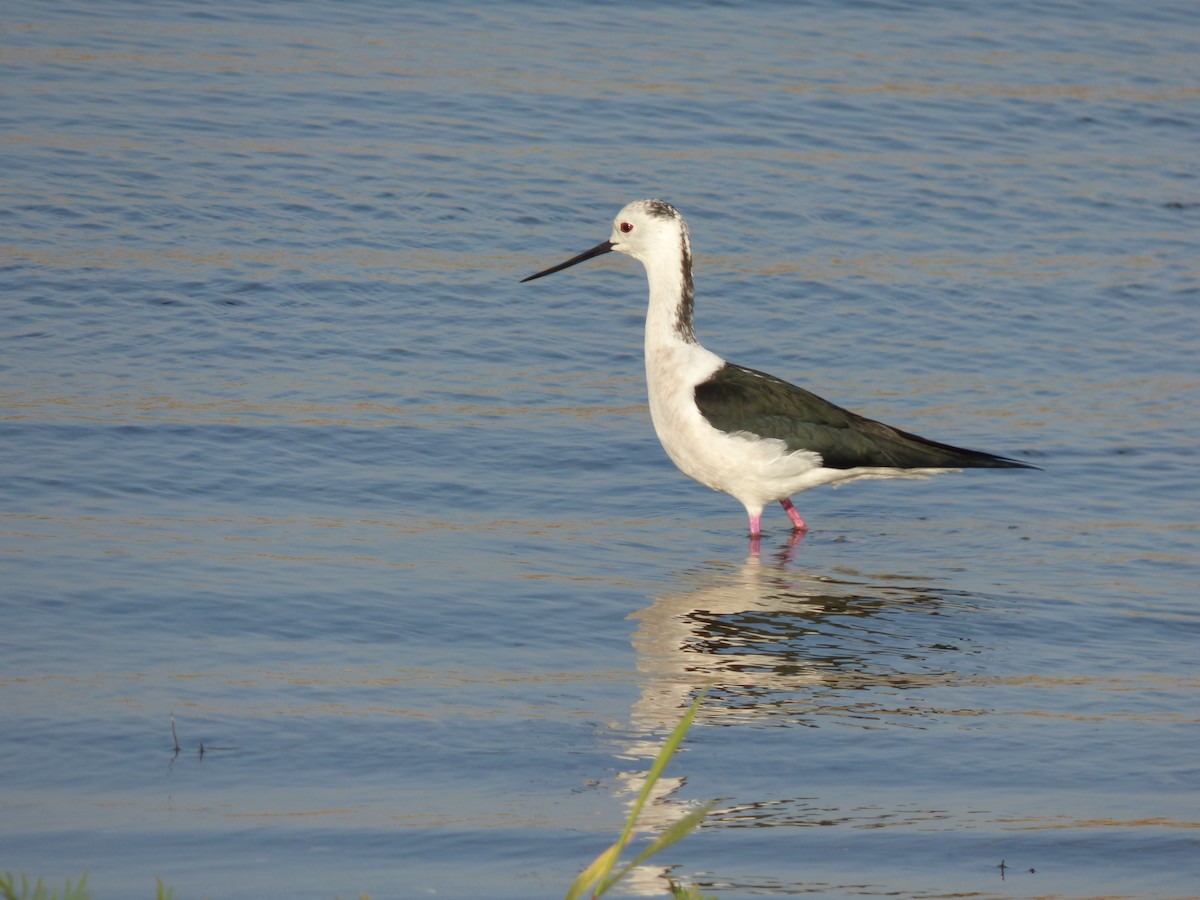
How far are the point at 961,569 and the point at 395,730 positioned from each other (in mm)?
3732

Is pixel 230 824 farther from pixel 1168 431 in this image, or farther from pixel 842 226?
pixel 842 226

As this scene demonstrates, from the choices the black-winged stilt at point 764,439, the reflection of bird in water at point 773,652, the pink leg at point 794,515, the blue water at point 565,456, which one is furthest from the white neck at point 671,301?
the reflection of bird in water at point 773,652

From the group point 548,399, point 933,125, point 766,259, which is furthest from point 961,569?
point 933,125

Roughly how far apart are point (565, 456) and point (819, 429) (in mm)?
1679

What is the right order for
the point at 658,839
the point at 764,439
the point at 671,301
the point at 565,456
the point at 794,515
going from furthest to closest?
1. the point at 565,456
2. the point at 671,301
3. the point at 794,515
4. the point at 764,439
5. the point at 658,839

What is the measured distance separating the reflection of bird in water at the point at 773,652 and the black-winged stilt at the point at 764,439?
0.55m

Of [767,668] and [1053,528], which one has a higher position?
[1053,528]

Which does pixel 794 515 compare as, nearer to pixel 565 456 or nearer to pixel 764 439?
pixel 764 439

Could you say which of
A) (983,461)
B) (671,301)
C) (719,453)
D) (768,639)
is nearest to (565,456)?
(671,301)

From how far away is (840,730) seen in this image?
254 inches

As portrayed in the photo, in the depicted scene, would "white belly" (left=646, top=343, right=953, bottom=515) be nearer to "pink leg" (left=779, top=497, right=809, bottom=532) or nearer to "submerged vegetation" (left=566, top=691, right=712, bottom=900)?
"pink leg" (left=779, top=497, right=809, bottom=532)

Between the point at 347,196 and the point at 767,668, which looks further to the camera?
the point at 347,196

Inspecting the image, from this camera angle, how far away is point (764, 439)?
930 cm

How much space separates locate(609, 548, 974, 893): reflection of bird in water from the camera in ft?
21.2
